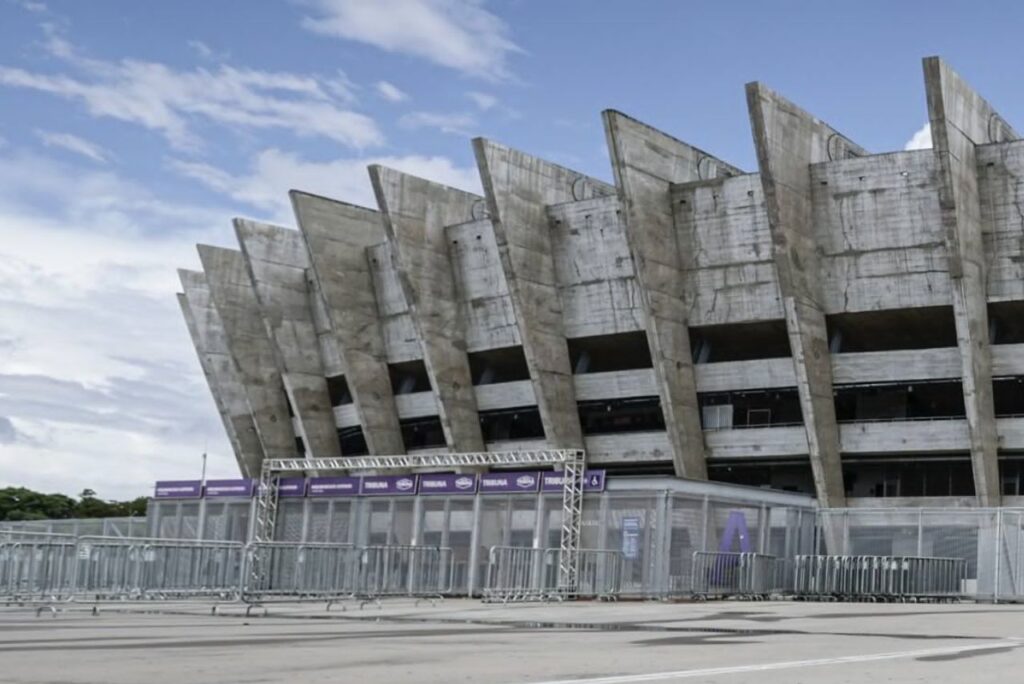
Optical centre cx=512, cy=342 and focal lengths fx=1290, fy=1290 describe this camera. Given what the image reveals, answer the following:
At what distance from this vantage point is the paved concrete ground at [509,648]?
1012 cm

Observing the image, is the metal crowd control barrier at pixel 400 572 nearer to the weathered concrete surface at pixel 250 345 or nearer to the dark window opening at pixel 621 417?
the dark window opening at pixel 621 417

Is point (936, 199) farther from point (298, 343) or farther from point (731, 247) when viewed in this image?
point (298, 343)

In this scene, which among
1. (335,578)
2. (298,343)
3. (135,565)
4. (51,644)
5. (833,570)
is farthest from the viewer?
(298,343)

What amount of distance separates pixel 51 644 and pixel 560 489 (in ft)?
81.8

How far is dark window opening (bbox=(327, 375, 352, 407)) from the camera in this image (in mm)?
67938

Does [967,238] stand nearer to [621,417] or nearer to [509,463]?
[509,463]

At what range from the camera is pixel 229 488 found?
157ft

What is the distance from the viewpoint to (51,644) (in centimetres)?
1409

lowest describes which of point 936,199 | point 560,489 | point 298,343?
point 560,489

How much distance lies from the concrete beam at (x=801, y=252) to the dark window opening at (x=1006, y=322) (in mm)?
6441

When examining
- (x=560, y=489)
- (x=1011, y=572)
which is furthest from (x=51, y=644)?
(x=1011, y=572)

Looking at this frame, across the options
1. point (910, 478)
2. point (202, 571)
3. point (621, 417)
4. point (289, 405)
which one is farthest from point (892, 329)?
point (289, 405)

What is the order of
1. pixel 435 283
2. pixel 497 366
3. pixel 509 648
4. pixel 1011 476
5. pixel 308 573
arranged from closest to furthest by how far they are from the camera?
1. pixel 509 648
2. pixel 308 573
3. pixel 1011 476
4. pixel 435 283
5. pixel 497 366

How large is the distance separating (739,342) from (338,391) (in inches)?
929
